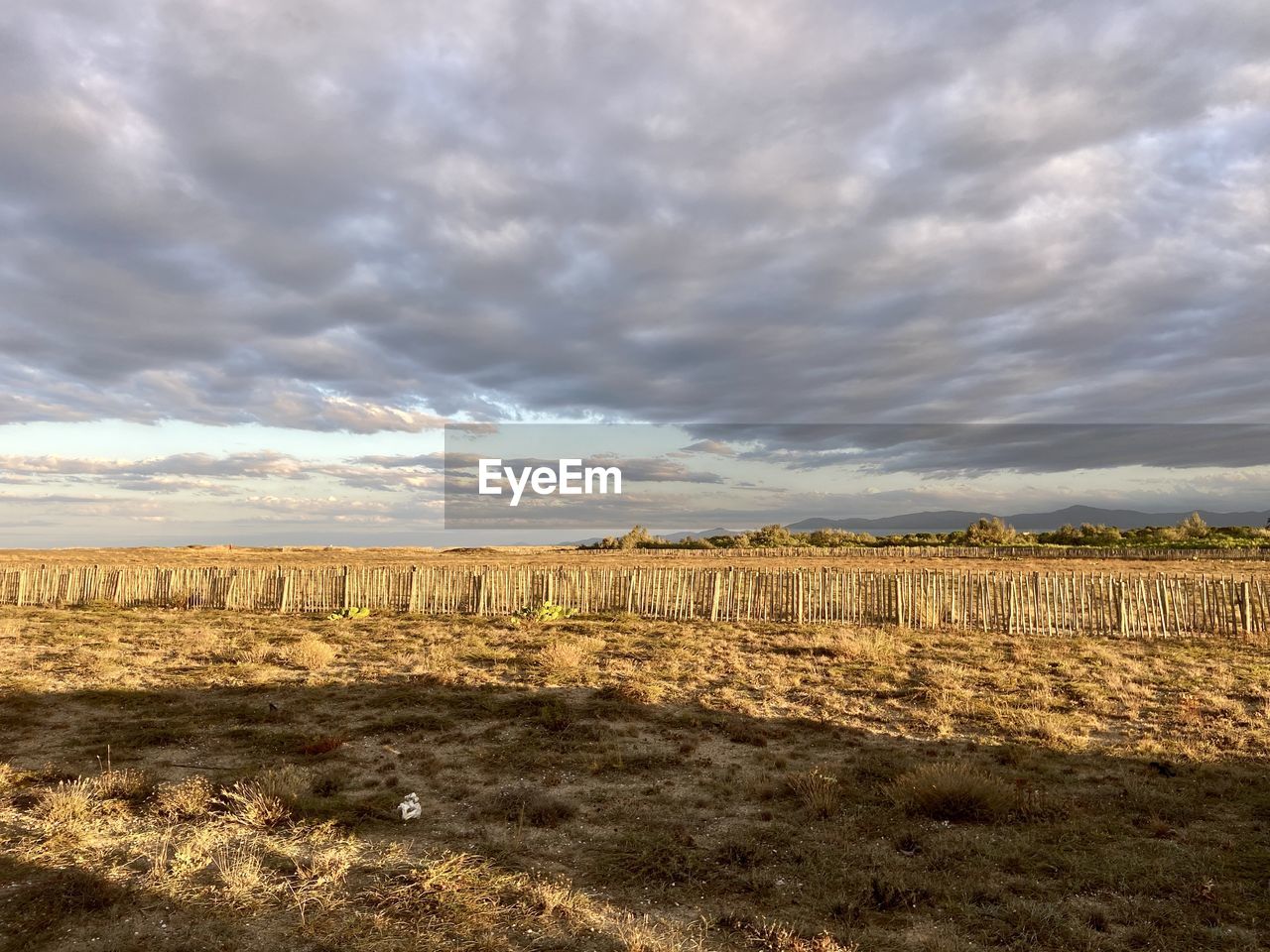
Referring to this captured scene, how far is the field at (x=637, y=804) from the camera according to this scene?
5641 millimetres

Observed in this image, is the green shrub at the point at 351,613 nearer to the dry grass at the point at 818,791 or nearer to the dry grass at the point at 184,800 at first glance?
the dry grass at the point at 184,800

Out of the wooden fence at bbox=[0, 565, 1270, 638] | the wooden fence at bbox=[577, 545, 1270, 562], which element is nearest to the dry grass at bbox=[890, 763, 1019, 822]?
the wooden fence at bbox=[0, 565, 1270, 638]

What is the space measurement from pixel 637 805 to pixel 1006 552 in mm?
56318

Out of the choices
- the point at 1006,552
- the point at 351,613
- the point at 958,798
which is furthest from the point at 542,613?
the point at 1006,552

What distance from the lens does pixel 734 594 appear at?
22.7m

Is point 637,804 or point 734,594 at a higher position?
point 734,594

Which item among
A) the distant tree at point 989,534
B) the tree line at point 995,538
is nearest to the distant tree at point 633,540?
the tree line at point 995,538

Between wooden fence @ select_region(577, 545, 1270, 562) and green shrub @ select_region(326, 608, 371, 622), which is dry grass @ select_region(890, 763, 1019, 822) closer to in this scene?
green shrub @ select_region(326, 608, 371, 622)

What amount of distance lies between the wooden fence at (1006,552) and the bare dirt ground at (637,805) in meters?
40.9

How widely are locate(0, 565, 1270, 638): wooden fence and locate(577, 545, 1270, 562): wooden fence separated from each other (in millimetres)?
30975

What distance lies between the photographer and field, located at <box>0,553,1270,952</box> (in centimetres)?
564

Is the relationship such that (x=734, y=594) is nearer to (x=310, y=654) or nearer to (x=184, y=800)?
(x=310, y=654)

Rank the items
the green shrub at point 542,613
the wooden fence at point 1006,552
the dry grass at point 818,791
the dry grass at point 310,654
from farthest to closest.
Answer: the wooden fence at point 1006,552 < the green shrub at point 542,613 < the dry grass at point 310,654 < the dry grass at point 818,791

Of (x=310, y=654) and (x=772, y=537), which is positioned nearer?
(x=310, y=654)
